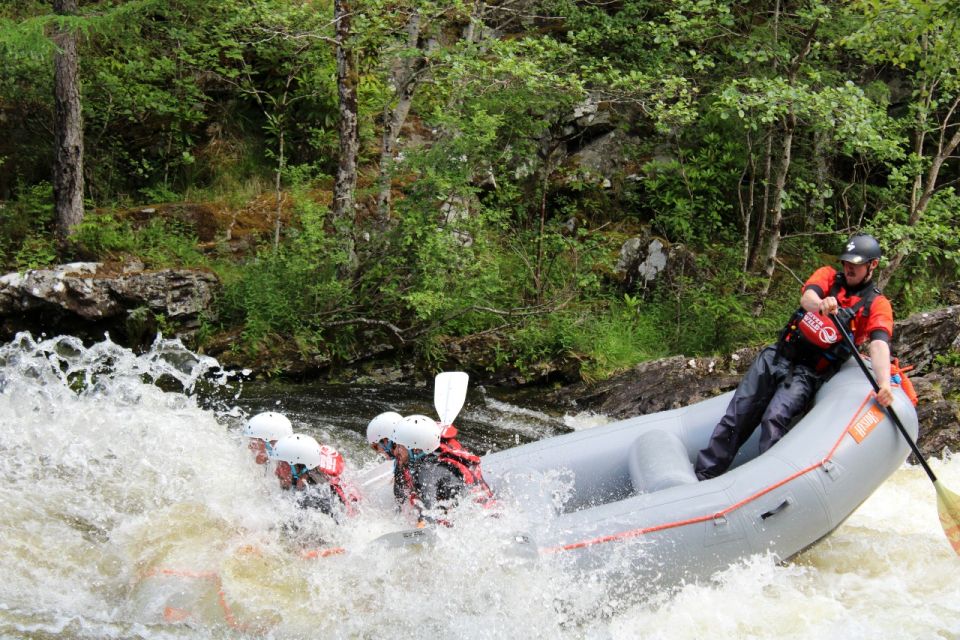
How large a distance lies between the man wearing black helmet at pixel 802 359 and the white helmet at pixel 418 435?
6.08 ft

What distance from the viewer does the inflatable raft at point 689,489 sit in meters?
4.56

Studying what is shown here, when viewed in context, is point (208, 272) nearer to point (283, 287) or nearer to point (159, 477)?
point (283, 287)

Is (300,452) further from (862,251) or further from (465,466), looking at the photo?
(862,251)

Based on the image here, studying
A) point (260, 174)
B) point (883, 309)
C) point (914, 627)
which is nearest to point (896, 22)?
point (883, 309)

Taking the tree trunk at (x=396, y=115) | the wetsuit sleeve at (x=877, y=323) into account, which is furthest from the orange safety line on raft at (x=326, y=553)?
the tree trunk at (x=396, y=115)

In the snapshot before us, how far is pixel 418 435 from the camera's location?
4629mm

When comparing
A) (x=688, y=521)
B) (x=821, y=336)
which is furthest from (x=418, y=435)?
(x=821, y=336)

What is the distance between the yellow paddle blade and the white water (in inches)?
9.7

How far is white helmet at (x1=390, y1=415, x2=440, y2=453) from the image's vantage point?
15.2 ft

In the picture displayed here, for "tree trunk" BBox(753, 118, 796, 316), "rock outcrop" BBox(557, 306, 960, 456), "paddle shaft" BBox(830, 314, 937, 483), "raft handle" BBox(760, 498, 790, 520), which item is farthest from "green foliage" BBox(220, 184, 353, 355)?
"raft handle" BBox(760, 498, 790, 520)

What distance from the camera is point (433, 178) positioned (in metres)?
8.73

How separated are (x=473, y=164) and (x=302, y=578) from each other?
5.42 metres

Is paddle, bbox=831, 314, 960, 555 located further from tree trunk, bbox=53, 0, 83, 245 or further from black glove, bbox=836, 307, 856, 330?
tree trunk, bbox=53, 0, 83, 245

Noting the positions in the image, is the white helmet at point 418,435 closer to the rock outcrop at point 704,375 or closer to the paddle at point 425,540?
the paddle at point 425,540
